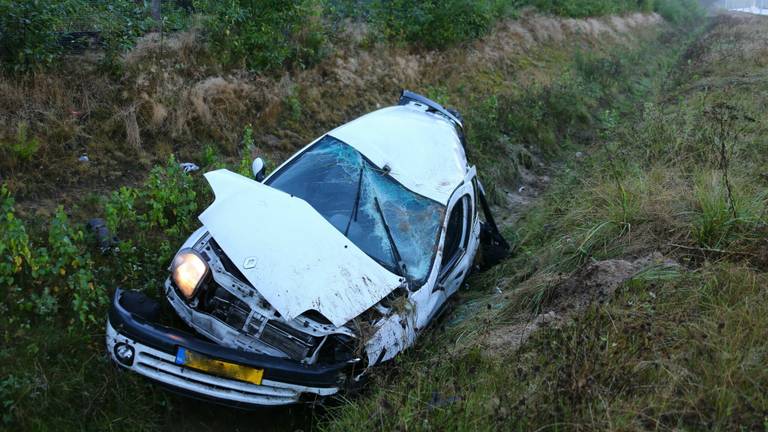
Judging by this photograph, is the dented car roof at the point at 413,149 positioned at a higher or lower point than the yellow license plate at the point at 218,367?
higher

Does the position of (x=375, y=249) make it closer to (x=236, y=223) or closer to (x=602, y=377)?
(x=236, y=223)

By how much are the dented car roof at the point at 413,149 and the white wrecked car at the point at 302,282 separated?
2 centimetres

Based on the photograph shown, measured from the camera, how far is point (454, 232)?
537 cm

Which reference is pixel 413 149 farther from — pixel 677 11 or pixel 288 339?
pixel 677 11

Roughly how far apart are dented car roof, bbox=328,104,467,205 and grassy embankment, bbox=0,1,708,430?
5.84 ft

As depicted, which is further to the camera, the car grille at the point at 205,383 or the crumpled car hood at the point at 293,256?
the crumpled car hood at the point at 293,256

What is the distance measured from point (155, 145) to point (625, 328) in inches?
209

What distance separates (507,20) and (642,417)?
13687 mm

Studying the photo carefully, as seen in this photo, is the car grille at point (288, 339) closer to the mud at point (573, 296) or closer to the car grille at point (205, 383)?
the car grille at point (205, 383)

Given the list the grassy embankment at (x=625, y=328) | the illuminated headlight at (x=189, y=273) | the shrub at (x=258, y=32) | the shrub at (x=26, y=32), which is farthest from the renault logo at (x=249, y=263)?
the shrub at (x=258, y=32)

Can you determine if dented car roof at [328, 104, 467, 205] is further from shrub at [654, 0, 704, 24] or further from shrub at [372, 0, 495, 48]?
shrub at [654, 0, 704, 24]

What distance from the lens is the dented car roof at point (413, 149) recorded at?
5.26m

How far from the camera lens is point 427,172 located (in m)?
5.42

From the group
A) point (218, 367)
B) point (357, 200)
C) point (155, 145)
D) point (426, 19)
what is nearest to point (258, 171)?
point (357, 200)
